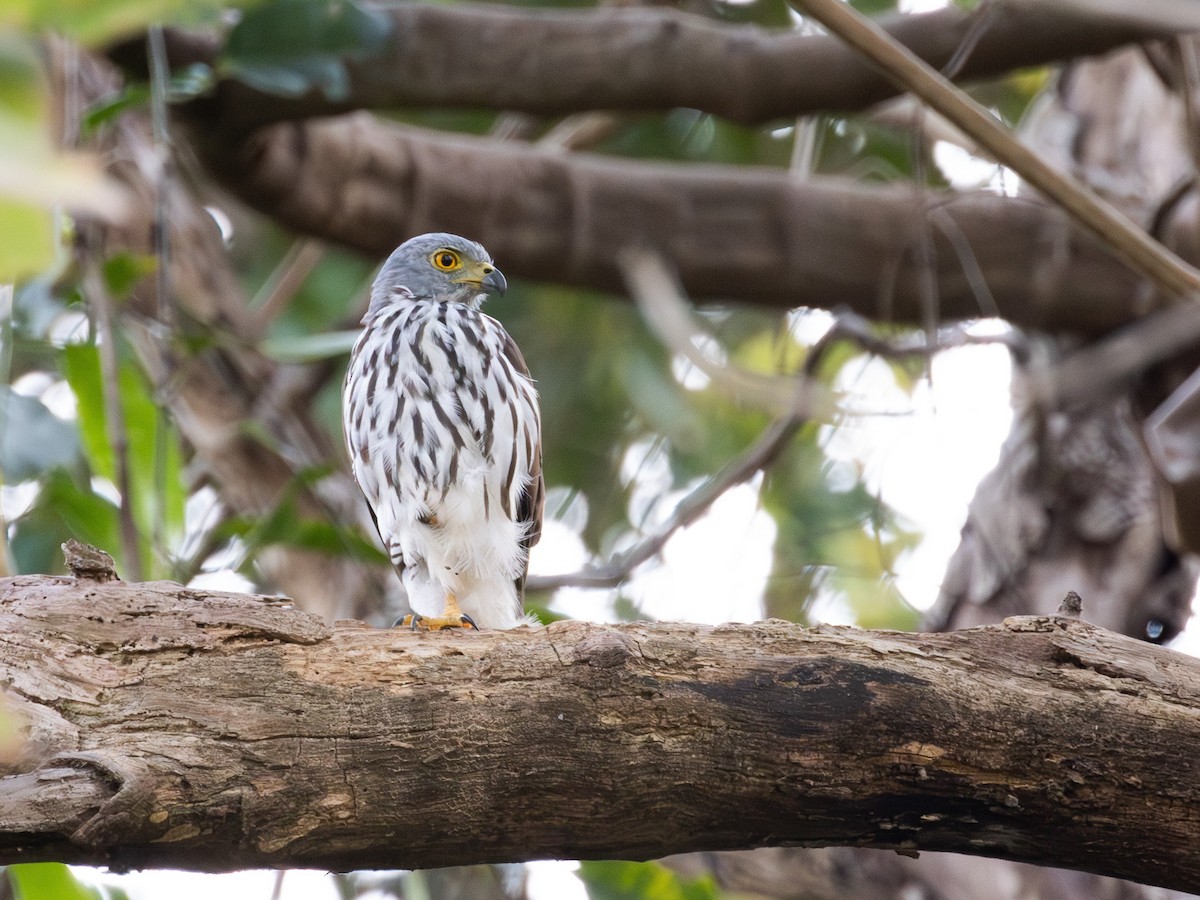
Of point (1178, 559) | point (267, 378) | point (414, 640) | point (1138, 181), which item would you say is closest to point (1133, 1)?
point (414, 640)

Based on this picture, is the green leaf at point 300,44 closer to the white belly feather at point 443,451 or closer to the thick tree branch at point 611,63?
the thick tree branch at point 611,63

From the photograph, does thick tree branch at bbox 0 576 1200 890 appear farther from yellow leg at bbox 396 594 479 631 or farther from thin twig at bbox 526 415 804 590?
thin twig at bbox 526 415 804 590

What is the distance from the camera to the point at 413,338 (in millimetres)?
4969

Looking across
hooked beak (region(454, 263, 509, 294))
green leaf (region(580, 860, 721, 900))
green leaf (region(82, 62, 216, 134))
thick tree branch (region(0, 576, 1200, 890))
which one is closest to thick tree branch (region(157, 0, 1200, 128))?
green leaf (region(82, 62, 216, 134))

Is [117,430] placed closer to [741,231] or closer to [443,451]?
[443,451]

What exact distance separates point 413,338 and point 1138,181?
404 centimetres

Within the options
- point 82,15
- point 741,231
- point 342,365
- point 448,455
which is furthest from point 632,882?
point 82,15

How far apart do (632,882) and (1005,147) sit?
10.1 feet

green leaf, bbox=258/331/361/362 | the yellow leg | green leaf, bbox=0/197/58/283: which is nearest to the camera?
green leaf, bbox=0/197/58/283

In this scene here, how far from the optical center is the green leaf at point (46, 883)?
10.5 feet

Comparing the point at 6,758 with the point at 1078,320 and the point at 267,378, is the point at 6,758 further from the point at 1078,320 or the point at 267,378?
the point at 1078,320

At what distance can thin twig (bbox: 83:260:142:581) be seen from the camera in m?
4.36

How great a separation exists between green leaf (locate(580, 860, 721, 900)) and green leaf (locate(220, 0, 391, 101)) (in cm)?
323

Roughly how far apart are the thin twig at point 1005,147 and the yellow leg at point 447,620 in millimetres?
2152
